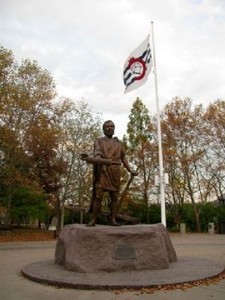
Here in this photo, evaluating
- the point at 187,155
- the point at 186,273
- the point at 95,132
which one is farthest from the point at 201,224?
the point at 186,273

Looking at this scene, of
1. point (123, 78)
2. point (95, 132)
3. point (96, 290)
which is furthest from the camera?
point (95, 132)

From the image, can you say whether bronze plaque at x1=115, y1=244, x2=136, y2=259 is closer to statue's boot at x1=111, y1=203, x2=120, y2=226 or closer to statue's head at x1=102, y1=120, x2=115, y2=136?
statue's boot at x1=111, y1=203, x2=120, y2=226

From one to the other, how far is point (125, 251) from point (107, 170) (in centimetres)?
221

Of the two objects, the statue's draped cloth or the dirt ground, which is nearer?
the statue's draped cloth

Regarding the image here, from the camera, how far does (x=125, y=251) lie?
908 centimetres

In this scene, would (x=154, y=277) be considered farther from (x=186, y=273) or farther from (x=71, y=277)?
(x=71, y=277)

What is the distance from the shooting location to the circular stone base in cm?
745

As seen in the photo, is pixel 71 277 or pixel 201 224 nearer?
pixel 71 277

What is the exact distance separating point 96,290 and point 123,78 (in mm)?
12457

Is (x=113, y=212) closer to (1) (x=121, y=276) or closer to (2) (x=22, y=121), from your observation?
(1) (x=121, y=276)

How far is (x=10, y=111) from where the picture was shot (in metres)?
24.5

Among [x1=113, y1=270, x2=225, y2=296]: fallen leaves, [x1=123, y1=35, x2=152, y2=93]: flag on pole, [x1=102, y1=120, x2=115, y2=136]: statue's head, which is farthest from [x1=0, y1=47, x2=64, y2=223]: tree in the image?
[x1=113, y1=270, x2=225, y2=296]: fallen leaves

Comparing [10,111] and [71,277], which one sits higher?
[10,111]

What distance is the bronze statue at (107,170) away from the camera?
33.0 ft
